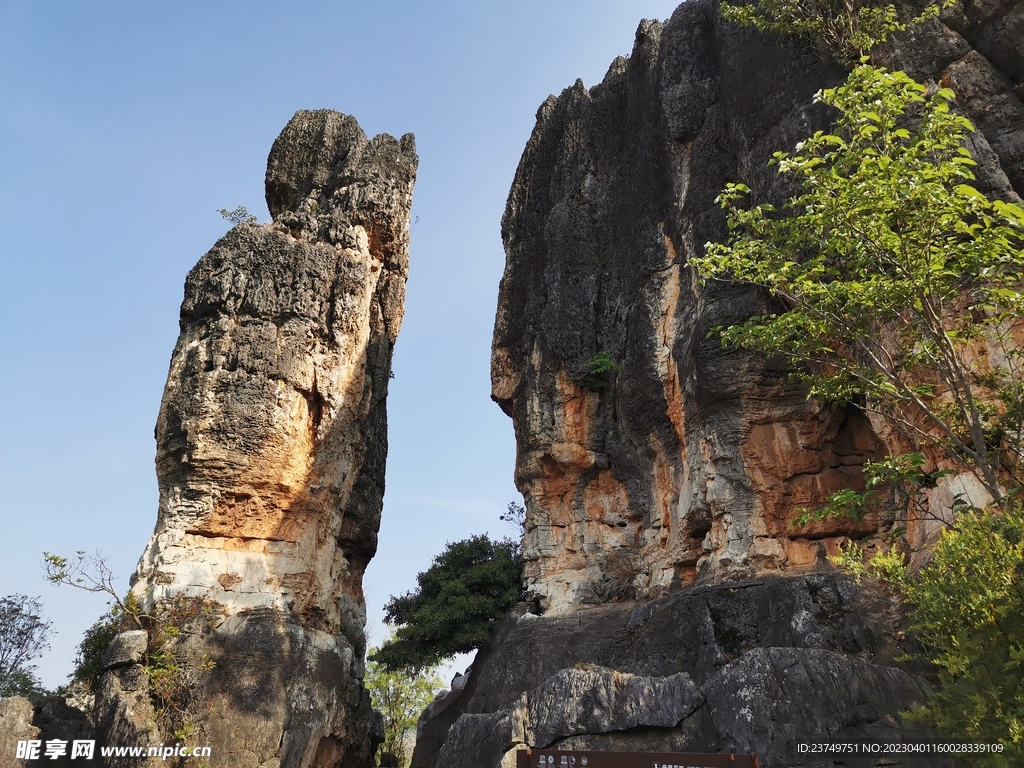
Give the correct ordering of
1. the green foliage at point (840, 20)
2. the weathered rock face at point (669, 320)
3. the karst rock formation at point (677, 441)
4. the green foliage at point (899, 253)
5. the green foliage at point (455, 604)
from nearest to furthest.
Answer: the green foliage at point (899, 253)
the karst rock formation at point (677, 441)
the green foliage at point (840, 20)
the weathered rock face at point (669, 320)
the green foliage at point (455, 604)

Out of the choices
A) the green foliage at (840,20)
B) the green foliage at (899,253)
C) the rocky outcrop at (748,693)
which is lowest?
the rocky outcrop at (748,693)

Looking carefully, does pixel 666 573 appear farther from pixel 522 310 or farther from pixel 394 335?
pixel 394 335

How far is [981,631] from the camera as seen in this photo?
6.61m

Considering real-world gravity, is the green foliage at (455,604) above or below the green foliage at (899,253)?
below

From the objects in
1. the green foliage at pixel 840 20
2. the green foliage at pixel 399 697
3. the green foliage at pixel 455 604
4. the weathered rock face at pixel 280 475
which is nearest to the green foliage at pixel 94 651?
the weathered rock face at pixel 280 475

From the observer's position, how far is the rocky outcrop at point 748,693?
8336 mm

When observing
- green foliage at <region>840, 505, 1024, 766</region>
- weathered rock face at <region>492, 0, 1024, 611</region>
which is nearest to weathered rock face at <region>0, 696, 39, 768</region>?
weathered rock face at <region>492, 0, 1024, 611</region>

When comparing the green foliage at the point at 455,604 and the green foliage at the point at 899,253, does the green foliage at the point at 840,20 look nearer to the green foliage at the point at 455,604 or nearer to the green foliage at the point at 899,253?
the green foliage at the point at 899,253

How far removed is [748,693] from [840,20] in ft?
45.1

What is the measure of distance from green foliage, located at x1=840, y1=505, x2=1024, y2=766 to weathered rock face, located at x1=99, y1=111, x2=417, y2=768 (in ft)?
48.1

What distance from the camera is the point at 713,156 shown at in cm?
1936

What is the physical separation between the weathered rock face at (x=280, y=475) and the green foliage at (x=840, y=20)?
13.1m

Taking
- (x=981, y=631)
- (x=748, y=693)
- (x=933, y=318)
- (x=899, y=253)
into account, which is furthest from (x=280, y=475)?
(x=981, y=631)

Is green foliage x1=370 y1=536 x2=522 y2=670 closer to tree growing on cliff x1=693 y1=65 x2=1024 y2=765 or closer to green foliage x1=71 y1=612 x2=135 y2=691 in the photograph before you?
green foliage x1=71 y1=612 x2=135 y2=691
